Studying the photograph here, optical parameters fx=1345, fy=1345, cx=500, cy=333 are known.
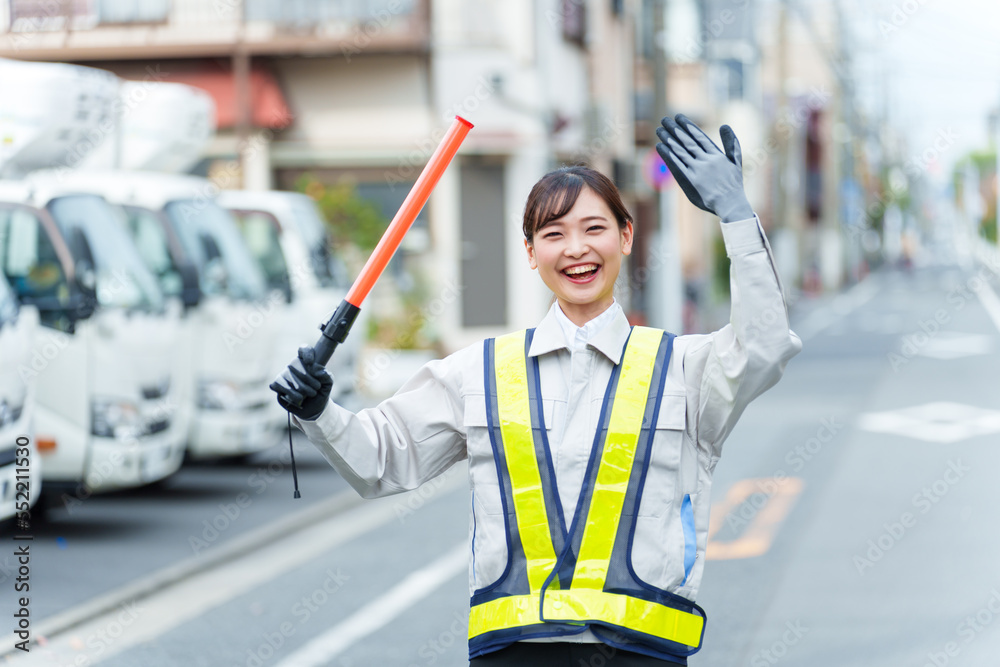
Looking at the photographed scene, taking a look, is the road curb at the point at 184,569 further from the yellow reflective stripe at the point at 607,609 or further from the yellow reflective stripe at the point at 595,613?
the yellow reflective stripe at the point at 607,609

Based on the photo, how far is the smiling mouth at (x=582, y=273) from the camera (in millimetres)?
2553

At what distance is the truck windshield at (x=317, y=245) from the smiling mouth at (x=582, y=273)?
34.2 ft

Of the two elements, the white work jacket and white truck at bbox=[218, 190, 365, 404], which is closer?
the white work jacket

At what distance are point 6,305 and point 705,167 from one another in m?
5.62

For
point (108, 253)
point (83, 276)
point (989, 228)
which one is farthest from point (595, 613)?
point (989, 228)

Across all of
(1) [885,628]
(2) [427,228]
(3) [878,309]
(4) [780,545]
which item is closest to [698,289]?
(2) [427,228]

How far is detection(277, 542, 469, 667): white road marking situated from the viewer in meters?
6.02

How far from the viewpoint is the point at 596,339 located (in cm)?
248

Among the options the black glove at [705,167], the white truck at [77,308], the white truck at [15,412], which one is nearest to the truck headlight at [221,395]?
the white truck at [77,308]

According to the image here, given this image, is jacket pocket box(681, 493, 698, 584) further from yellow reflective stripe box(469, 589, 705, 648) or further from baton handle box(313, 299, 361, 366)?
baton handle box(313, 299, 361, 366)

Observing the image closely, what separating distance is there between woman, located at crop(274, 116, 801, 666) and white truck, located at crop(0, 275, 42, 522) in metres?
4.93

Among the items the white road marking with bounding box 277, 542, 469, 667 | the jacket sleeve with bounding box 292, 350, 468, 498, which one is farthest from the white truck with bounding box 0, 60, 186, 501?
the jacket sleeve with bounding box 292, 350, 468, 498

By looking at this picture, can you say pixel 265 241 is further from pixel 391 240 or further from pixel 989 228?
pixel 989 228

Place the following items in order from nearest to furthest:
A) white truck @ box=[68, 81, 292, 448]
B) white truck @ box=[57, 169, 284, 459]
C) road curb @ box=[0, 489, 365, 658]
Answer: road curb @ box=[0, 489, 365, 658], white truck @ box=[57, 169, 284, 459], white truck @ box=[68, 81, 292, 448]
